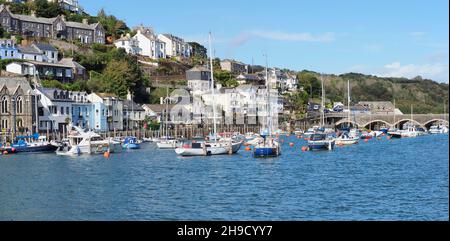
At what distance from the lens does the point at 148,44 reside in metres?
148

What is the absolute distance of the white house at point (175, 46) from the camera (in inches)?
6235

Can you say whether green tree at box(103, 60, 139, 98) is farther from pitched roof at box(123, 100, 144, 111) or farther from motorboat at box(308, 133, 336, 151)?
motorboat at box(308, 133, 336, 151)

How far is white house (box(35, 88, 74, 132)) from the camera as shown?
3627 inches

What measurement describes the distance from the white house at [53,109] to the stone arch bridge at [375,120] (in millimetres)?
71019

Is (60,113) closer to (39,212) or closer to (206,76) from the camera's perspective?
(206,76)

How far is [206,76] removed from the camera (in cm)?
14700

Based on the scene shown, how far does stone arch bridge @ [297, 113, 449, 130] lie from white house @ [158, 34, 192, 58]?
3701 centimetres

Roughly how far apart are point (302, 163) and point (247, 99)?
86.7 m

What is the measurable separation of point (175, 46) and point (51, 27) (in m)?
39.9

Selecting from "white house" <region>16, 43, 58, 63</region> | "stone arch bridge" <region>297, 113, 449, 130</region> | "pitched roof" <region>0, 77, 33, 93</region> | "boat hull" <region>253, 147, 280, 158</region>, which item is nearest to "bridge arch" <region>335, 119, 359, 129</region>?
"stone arch bridge" <region>297, 113, 449, 130</region>

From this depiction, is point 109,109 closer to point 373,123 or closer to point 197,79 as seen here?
point 197,79

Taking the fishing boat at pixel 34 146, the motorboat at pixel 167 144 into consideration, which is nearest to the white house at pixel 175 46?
the motorboat at pixel 167 144

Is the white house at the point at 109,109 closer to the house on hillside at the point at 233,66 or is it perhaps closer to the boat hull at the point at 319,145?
the boat hull at the point at 319,145
